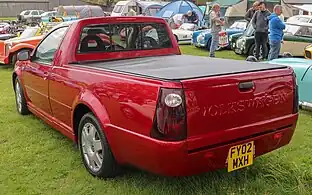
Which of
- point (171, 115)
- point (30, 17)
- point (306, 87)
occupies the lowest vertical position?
point (306, 87)

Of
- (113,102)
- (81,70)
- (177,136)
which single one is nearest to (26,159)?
(81,70)

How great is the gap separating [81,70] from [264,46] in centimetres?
843

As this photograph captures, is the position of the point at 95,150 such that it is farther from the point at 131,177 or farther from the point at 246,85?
the point at 246,85

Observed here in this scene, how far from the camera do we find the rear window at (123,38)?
434 centimetres

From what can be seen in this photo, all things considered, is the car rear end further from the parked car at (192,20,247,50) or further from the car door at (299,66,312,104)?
the parked car at (192,20,247,50)

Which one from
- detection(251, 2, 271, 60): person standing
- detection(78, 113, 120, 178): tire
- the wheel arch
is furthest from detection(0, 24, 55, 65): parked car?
detection(78, 113, 120, 178): tire

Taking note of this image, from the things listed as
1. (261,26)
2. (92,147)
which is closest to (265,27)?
(261,26)

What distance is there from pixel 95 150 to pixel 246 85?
1533mm

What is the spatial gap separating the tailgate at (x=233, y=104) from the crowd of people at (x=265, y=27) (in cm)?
662

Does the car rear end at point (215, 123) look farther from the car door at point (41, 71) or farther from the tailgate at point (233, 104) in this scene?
the car door at point (41, 71)

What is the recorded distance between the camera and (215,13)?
38.2ft

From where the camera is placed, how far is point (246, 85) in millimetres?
3002

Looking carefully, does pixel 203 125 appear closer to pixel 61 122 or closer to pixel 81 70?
pixel 81 70

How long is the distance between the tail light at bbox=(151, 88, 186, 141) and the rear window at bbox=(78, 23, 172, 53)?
6.03 ft
